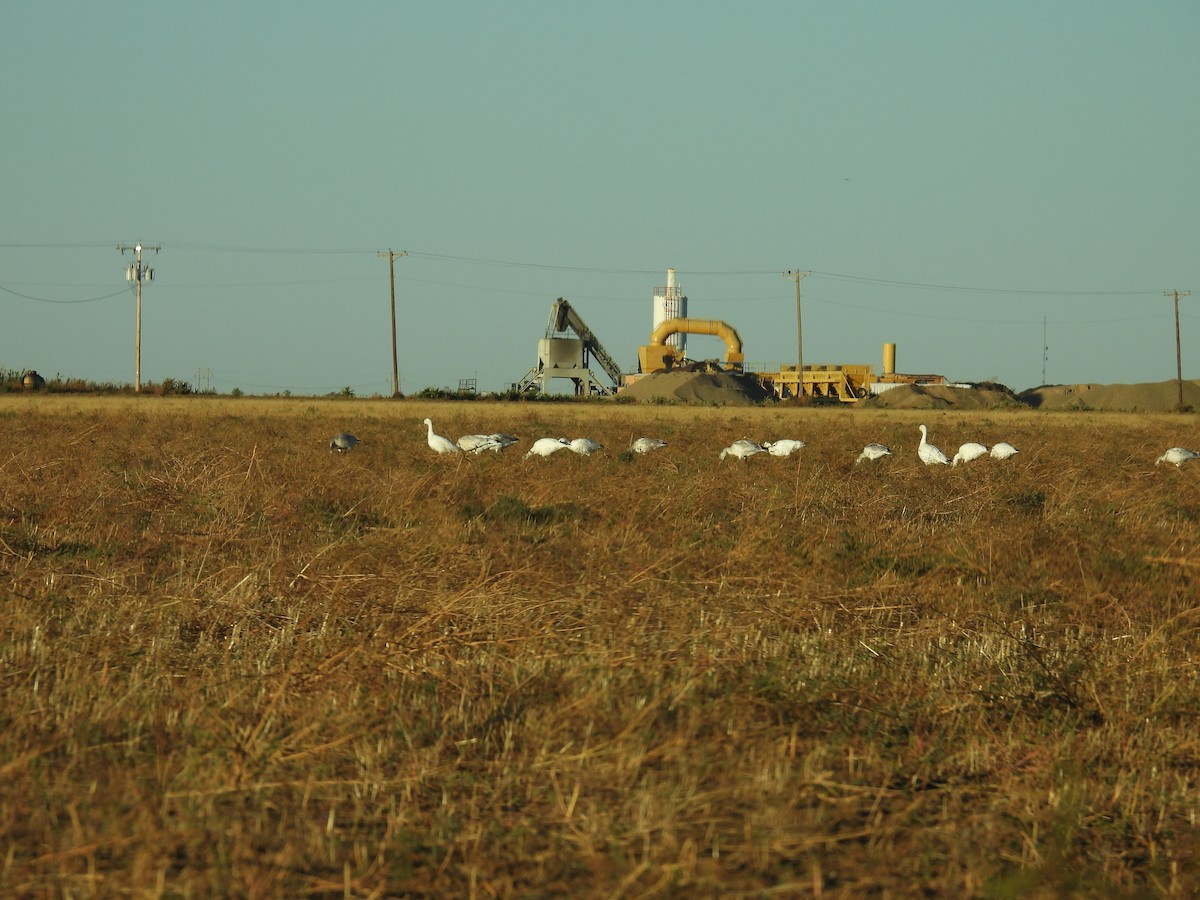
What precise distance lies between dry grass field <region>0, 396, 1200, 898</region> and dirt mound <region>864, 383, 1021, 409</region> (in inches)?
2220

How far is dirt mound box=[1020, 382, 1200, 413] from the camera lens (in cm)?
7531

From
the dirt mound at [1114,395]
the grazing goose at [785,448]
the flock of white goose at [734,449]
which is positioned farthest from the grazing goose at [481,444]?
the dirt mound at [1114,395]

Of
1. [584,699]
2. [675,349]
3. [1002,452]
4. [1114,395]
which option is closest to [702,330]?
[675,349]

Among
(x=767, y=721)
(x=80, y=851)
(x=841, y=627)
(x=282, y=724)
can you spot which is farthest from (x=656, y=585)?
(x=80, y=851)

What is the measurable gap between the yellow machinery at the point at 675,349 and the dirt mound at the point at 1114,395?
17.9m

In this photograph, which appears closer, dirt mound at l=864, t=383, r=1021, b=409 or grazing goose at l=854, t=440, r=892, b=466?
grazing goose at l=854, t=440, r=892, b=466

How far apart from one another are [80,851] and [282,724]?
52.2 inches

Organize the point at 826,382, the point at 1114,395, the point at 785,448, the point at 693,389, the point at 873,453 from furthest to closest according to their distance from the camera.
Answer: the point at 1114,395 → the point at 826,382 → the point at 693,389 → the point at 873,453 → the point at 785,448

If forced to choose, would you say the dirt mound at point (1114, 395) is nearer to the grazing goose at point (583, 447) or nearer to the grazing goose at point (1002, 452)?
the grazing goose at point (1002, 452)

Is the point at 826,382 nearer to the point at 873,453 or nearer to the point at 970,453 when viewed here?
the point at 970,453

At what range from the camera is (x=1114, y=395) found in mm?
80125

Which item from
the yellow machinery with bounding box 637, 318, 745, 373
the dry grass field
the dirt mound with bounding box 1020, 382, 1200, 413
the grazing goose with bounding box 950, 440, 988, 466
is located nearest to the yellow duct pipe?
the yellow machinery with bounding box 637, 318, 745, 373

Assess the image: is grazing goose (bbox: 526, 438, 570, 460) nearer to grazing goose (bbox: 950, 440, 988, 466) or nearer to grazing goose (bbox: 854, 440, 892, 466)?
grazing goose (bbox: 854, 440, 892, 466)

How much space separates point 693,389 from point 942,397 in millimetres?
16858
